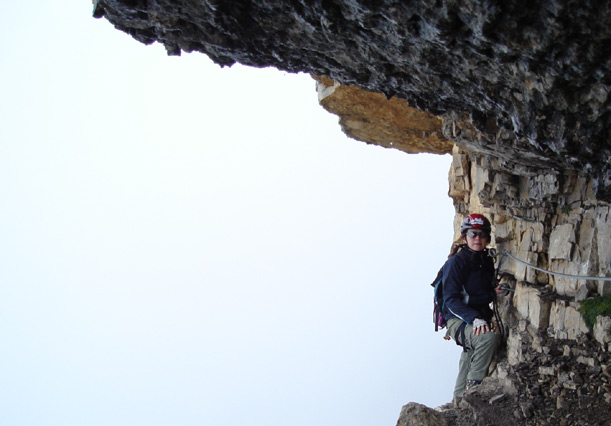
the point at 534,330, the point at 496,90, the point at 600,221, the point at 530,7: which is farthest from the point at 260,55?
the point at 534,330

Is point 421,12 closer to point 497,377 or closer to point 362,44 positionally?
point 362,44

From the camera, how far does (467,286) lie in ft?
34.8

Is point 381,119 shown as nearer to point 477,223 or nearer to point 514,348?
point 477,223

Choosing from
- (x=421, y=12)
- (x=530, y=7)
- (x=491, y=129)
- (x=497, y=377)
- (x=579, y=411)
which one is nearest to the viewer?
(x=530, y=7)

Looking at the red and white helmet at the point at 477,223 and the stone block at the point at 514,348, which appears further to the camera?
the red and white helmet at the point at 477,223

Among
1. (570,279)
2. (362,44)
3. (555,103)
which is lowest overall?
(570,279)

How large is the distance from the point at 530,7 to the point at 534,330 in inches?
308

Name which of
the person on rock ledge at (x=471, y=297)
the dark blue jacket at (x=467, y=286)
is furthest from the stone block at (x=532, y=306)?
Result: the person on rock ledge at (x=471, y=297)

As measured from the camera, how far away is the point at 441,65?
261 inches

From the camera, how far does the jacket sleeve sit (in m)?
10.1

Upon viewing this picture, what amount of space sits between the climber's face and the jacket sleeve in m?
0.57

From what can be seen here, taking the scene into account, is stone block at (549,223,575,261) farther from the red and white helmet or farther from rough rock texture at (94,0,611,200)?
rough rock texture at (94,0,611,200)

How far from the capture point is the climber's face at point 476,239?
35.0 feet

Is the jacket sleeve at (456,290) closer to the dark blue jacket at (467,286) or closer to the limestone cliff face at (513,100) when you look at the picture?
the dark blue jacket at (467,286)
